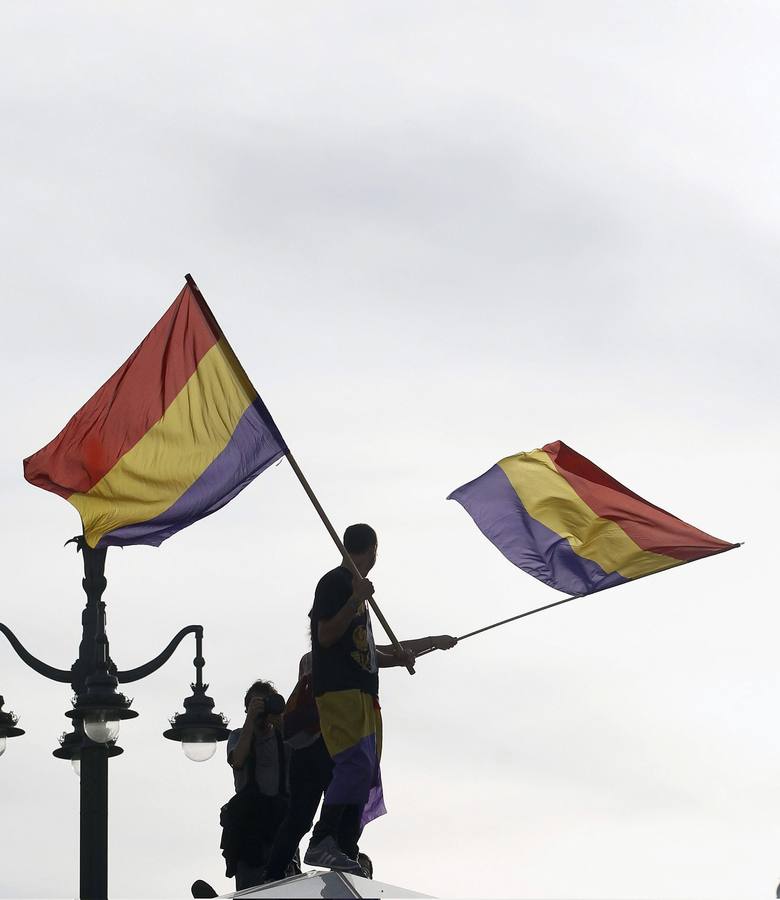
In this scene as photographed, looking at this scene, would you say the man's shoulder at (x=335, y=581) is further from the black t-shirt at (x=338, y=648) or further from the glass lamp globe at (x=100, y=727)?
the glass lamp globe at (x=100, y=727)

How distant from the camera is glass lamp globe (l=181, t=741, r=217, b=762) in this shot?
577 inches

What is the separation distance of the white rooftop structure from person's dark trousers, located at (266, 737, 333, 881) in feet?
3.84

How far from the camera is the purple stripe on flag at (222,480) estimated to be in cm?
1180

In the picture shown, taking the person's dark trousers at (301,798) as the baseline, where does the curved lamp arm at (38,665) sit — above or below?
above

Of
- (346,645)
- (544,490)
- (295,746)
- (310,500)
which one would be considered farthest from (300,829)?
(544,490)

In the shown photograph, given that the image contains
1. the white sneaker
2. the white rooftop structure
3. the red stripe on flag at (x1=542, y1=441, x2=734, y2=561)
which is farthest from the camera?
the red stripe on flag at (x1=542, y1=441, x2=734, y2=561)

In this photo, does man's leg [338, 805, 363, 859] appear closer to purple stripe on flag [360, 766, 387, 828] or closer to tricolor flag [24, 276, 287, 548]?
purple stripe on flag [360, 766, 387, 828]

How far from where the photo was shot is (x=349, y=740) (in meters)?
10.6

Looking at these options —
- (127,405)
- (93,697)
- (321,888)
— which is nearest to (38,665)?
(93,697)

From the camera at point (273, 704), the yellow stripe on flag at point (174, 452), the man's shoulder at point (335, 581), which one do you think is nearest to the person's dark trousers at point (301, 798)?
the camera at point (273, 704)

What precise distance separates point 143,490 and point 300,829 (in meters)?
2.27

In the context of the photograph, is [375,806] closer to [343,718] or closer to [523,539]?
[343,718]

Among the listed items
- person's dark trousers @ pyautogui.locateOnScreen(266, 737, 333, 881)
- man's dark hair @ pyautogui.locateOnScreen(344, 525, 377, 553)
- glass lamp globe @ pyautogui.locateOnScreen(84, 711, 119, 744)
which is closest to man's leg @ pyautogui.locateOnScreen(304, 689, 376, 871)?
person's dark trousers @ pyautogui.locateOnScreen(266, 737, 333, 881)

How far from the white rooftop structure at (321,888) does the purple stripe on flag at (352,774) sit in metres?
0.88
